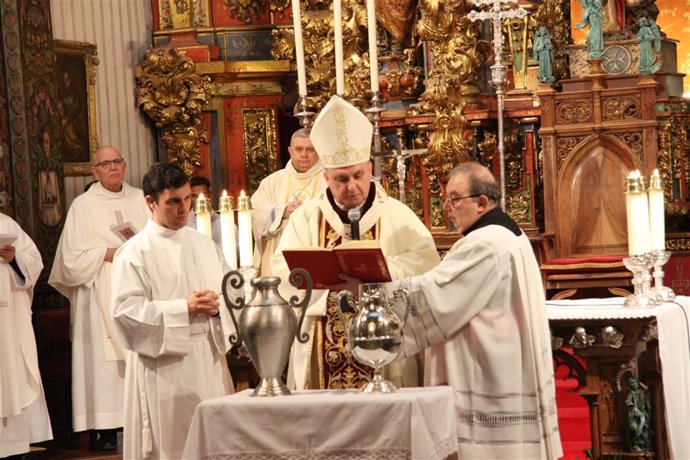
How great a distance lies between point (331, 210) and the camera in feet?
19.0

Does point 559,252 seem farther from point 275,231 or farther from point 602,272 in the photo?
point 275,231

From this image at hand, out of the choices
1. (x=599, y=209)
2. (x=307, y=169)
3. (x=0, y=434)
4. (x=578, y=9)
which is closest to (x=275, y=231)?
(x=307, y=169)

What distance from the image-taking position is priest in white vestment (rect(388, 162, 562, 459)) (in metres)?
5.35

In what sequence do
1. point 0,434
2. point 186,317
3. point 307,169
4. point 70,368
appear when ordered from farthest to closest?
point 70,368 → point 307,169 → point 0,434 → point 186,317

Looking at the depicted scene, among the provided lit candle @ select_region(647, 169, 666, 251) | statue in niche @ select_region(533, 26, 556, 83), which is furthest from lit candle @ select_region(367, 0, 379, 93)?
statue in niche @ select_region(533, 26, 556, 83)

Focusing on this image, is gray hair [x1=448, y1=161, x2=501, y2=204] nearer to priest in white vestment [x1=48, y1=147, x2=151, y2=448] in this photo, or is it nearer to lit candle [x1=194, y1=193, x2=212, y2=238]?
lit candle [x1=194, y1=193, x2=212, y2=238]

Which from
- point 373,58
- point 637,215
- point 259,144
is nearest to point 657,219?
point 637,215

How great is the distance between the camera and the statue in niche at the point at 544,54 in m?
10.3

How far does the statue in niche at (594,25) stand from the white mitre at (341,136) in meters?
4.87

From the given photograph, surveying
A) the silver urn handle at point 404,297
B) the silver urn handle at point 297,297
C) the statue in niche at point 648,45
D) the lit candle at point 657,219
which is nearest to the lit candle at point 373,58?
the silver urn handle at point 404,297

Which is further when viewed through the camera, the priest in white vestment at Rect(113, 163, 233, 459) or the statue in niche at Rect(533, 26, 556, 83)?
the statue in niche at Rect(533, 26, 556, 83)

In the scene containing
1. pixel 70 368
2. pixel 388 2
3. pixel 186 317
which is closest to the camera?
pixel 186 317

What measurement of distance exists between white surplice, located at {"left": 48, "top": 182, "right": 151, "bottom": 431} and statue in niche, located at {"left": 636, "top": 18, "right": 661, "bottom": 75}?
3.87 m

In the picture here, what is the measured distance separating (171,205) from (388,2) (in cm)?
546
